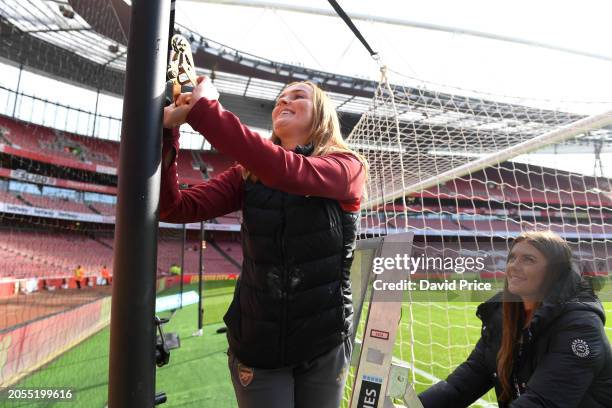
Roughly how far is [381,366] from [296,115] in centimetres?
76

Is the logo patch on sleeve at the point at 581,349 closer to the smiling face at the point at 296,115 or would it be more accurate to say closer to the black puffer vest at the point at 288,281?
the black puffer vest at the point at 288,281

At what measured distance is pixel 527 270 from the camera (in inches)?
54.2

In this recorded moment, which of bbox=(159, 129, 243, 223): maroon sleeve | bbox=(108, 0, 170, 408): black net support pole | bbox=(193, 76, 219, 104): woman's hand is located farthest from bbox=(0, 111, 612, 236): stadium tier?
bbox=(108, 0, 170, 408): black net support pole

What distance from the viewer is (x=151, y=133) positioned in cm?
58

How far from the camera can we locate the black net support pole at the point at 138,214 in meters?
0.55

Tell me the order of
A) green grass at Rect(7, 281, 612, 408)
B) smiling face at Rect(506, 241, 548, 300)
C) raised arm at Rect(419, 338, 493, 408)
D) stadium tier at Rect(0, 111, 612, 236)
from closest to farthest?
smiling face at Rect(506, 241, 548, 300)
raised arm at Rect(419, 338, 493, 408)
green grass at Rect(7, 281, 612, 408)
stadium tier at Rect(0, 111, 612, 236)

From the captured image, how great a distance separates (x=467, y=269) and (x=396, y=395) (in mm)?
974

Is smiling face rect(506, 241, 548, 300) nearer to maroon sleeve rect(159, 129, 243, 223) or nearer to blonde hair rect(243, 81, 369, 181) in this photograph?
blonde hair rect(243, 81, 369, 181)

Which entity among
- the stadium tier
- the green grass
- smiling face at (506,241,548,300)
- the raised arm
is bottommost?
the green grass

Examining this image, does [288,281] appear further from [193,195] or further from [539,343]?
[539,343]

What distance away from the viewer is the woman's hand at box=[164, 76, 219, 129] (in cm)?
68

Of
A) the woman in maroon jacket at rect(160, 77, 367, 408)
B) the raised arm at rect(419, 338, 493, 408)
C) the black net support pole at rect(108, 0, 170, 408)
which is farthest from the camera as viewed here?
the raised arm at rect(419, 338, 493, 408)

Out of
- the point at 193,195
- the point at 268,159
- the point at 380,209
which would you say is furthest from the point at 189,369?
the point at 380,209

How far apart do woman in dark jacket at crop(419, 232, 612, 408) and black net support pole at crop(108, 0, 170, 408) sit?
118 centimetres
